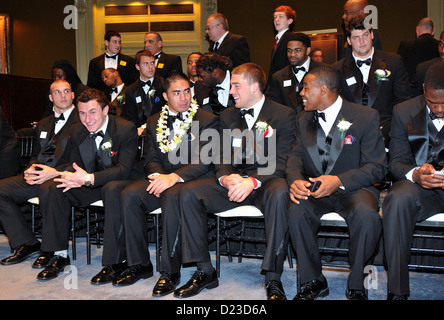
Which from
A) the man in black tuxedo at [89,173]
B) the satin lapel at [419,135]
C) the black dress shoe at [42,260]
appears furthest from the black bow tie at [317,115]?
the black dress shoe at [42,260]

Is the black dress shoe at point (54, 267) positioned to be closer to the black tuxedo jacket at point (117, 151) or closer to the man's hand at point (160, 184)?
the black tuxedo jacket at point (117, 151)

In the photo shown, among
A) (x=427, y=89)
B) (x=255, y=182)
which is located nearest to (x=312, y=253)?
(x=255, y=182)

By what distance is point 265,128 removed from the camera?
388 centimetres

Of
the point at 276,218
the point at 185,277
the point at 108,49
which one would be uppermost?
the point at 108,49

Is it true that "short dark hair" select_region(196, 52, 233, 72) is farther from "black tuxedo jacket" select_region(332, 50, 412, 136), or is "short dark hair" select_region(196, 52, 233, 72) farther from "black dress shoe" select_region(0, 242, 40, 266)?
"black dress shoe" select_region(0, 242, 40, 266)

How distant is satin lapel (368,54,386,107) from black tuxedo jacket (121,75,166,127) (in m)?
2.45

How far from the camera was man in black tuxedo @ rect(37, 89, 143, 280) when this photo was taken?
13.7 feet

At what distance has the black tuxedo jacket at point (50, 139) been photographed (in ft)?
15.9

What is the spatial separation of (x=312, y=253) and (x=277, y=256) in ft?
0.79

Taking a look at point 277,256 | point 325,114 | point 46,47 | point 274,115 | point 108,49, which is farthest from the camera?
point 46,47

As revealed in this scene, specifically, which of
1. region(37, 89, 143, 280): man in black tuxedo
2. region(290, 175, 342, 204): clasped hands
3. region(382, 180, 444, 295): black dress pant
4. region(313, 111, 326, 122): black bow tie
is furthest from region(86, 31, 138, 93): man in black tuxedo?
region(382, 180, 444, 295): black dress pant

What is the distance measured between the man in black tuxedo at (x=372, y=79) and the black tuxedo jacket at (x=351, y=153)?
2.80 ft

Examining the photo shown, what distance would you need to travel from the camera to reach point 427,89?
3.27 metres
